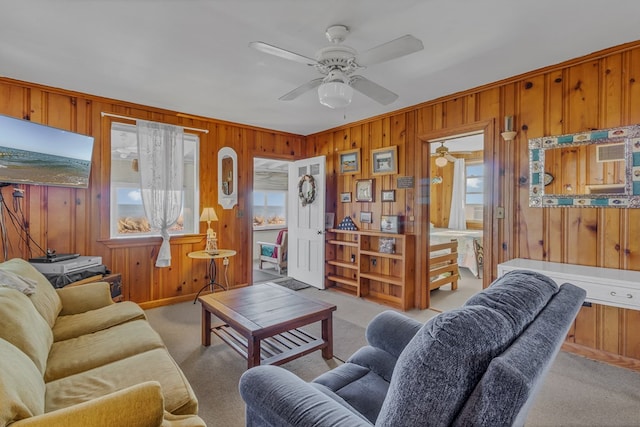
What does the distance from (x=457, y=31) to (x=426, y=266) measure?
8.33ft

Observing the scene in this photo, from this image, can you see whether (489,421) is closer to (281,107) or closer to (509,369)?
(509,369)

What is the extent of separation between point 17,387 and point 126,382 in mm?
474

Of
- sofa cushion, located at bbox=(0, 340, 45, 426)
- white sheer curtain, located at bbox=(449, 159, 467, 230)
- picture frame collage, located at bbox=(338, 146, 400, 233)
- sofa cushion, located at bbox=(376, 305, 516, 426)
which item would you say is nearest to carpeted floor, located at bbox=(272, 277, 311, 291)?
picture frame collage, located at bbox=(338, 146, 400, 233)

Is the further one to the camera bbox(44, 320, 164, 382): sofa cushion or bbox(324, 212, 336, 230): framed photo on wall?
bbox(324, 212, 336, 230): framed photo on wall

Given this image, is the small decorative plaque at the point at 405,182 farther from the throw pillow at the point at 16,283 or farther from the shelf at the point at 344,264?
the throw pillow at the point at 16,283

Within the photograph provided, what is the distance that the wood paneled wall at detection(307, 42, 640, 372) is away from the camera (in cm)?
242

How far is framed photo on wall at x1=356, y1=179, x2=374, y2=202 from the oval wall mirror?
1.78m

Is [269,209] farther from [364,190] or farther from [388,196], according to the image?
[388,196]

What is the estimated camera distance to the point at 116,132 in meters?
3.74

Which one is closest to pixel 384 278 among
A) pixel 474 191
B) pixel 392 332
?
pixel 392 332

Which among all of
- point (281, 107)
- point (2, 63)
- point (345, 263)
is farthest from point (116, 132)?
point (345, 263)

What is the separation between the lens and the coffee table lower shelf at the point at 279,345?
224cm

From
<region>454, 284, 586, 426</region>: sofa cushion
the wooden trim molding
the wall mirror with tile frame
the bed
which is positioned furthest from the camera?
the bed

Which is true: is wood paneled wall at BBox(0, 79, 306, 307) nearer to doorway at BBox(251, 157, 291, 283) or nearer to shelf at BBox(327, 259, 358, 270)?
shelf at BBox(327, 259, 358, 270)
